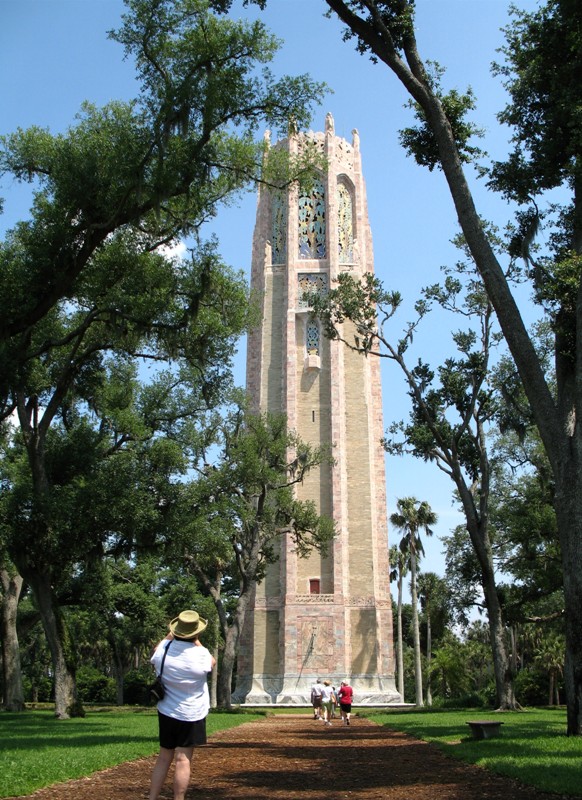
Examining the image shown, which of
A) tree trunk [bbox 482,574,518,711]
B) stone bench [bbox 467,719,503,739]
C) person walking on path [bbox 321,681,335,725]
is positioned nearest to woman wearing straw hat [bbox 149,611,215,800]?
stone bench [bbox 467,719,503,739]

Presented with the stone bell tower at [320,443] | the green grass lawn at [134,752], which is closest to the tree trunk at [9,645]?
the green grass lawn at [134,752]

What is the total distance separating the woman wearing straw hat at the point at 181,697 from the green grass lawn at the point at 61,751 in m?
2.30

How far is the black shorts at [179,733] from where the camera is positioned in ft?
20.6

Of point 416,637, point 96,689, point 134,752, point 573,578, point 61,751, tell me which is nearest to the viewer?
point 61,751

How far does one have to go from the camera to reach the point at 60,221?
1772cm

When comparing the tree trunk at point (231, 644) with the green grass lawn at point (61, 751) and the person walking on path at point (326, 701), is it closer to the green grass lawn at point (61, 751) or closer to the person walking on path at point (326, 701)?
the person walking on path at point (326, 701)

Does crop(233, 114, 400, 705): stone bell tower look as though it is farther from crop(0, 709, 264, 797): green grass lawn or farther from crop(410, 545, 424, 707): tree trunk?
crop(0, 709, 264, 797): green grass lawn

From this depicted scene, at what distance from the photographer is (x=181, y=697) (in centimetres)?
637

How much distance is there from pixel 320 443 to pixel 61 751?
3336 centimetres

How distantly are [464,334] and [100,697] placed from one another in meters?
47.7

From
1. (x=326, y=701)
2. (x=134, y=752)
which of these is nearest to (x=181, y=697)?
(x=134, y=752)

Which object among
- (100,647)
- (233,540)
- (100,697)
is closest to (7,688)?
(233,540)

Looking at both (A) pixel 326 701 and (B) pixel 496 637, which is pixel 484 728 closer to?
(A) pixel 326 701

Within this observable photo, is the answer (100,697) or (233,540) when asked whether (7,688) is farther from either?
(100,697)
